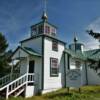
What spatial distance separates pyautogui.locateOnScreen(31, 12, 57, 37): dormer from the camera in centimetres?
1875

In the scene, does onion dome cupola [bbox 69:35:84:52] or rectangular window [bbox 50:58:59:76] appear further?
onion dome cupola [bbox 69:35:84:52]

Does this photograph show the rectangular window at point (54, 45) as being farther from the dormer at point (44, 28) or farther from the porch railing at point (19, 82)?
the porch railing at point (19, 82)

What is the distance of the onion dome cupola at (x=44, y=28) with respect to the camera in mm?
18766

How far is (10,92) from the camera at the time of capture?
1349 centimetres

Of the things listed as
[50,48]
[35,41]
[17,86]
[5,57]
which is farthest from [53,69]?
[5,57]

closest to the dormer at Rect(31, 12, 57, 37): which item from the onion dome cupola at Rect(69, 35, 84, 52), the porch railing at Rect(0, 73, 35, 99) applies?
the porch railing at Rect(0, 73, 35, 99)

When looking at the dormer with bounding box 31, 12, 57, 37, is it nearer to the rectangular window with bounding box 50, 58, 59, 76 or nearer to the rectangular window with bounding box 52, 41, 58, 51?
the rectangular window with bounding box 52, 41, 58, 51

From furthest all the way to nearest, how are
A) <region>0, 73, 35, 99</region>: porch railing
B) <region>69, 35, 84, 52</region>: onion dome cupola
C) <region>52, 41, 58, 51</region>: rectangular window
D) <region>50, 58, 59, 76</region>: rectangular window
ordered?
1. <region>69, 35, 84, 52</region>: onion dome cupola
2. <region>52, 41, 58, 51</region>: rectangular window
3. <region>50, 58, 59, 76</region>: rectangular window
4. <region>0, 73, 35, 99</region>: porch railing

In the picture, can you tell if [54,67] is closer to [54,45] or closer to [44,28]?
[54,45]

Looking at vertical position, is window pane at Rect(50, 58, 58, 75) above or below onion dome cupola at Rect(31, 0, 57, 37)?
below

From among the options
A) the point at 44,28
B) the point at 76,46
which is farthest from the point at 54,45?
the point at 76,46

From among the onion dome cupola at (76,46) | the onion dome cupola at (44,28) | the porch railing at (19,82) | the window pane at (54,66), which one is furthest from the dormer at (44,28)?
the onion dome cupola at (76,46)

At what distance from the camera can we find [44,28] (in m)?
18.6

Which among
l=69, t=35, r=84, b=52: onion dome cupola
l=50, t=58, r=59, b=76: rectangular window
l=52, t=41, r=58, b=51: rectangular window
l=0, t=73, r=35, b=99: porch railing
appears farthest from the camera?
l=69, t=35, r=84, b=52: onion dome cupola
